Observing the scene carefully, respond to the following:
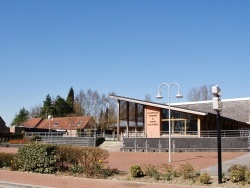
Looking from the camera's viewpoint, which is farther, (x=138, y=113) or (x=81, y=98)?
(x=81, y=98)

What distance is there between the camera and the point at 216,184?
1198cm

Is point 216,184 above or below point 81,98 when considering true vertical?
below

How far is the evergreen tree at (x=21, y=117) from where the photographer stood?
109713 mm

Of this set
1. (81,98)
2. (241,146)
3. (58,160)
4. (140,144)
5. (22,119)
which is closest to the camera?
(58,160)

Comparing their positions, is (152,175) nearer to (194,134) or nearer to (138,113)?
(194,134)

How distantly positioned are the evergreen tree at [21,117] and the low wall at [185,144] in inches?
3195

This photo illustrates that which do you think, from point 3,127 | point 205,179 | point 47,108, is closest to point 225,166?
point 205,179

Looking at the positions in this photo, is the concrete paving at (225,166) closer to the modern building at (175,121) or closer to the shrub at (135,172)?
the shrub at (135,172)

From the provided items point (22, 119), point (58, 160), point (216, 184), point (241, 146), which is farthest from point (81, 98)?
point (216, 184)

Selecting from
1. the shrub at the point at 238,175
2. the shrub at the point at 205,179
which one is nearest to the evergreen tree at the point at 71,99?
the shrub at the point at 205,179

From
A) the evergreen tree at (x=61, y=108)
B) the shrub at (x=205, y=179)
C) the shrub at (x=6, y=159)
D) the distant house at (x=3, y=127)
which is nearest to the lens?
the shrub at (x=205, y=179)

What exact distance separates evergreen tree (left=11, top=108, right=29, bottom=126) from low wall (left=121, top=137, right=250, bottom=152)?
81.2m

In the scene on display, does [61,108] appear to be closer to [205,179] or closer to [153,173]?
[153,173]

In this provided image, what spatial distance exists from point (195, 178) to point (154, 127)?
26.5m
